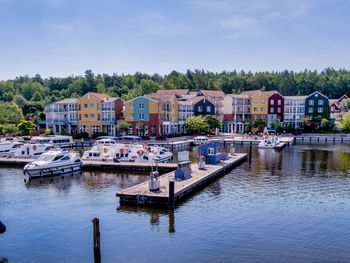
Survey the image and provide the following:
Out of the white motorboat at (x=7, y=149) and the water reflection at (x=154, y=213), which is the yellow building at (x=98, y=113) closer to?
the white motorboat at (x=7, y=149)

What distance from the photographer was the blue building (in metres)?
102

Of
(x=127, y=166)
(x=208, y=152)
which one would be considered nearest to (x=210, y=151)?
(x=208, y=152)

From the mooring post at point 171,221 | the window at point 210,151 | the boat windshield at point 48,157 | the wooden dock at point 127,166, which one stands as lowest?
the mooring post at point 171,221

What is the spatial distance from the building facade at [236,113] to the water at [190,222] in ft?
204

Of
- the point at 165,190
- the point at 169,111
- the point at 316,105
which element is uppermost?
the point at 316,105

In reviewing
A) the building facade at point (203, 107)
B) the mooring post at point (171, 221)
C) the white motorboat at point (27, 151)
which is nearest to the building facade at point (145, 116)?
the building facade at point (203, 107)

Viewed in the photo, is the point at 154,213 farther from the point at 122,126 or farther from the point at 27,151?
the point at 122,126

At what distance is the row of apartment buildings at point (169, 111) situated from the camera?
273 ft

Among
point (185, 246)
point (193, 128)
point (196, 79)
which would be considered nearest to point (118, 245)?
point (185, 246)

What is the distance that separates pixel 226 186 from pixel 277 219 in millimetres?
10581

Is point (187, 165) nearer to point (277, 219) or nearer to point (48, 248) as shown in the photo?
point (277, 219)

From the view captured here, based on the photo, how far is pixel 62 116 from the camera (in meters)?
89.6

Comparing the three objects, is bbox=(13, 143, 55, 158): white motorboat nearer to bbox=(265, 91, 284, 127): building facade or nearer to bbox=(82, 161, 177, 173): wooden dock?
bbox=(82, 161, 177, 173): wooden dock

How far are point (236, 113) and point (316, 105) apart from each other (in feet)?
70.6
